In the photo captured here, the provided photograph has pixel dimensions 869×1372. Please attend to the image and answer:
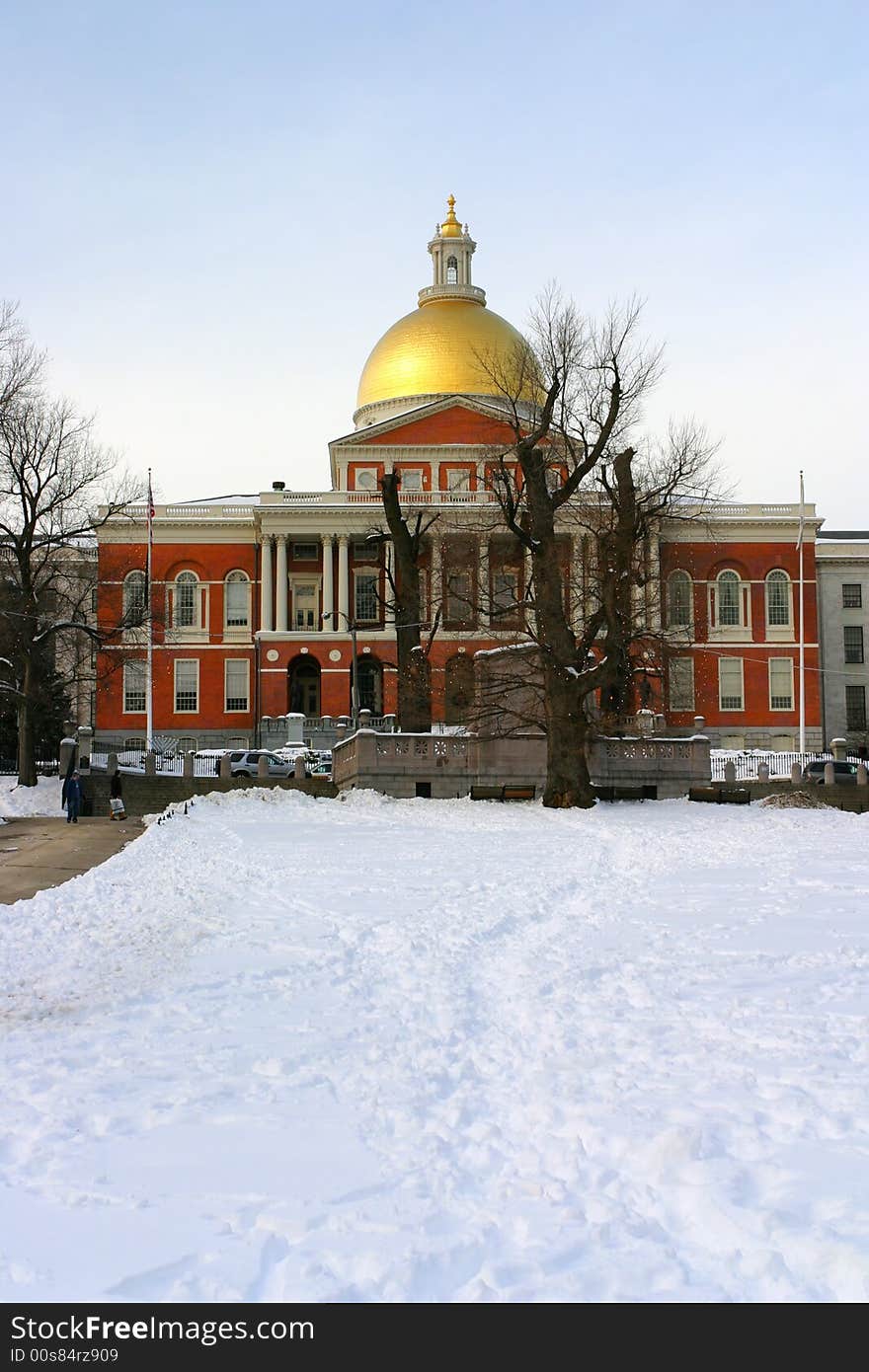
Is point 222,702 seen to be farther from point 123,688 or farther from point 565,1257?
point 565,1257

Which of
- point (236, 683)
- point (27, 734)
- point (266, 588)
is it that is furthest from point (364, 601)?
point (27, 734)

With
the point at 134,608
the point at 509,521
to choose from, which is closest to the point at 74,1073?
the point at 509,521

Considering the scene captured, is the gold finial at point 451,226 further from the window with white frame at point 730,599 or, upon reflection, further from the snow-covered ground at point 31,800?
the snow-covered ground at point 31,800

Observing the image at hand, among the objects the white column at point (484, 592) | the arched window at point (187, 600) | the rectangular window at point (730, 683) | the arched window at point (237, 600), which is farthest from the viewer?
the arched window at point (237, 600)

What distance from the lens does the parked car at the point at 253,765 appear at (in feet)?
152

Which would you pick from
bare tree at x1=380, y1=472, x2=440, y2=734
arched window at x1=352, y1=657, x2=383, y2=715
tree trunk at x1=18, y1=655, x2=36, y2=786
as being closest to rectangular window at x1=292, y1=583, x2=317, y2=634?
arched window at x1=352, y1=657, x2=383, y2=715

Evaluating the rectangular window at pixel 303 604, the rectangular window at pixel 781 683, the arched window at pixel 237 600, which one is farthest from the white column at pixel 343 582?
the rectangular window at pixel 781 683

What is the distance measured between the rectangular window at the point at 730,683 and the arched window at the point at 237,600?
26921 mm

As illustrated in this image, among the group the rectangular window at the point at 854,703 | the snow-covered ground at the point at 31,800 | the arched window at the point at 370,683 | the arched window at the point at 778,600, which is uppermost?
the arched window at the point at 778,600

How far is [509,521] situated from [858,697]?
4840 centimetres

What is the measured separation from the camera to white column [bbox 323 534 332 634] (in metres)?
69.1

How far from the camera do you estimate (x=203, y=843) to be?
2097 cm

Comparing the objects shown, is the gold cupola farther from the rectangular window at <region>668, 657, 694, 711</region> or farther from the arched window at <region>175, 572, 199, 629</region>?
the rectangular window at <region>668, 657, 694, 711</region>
